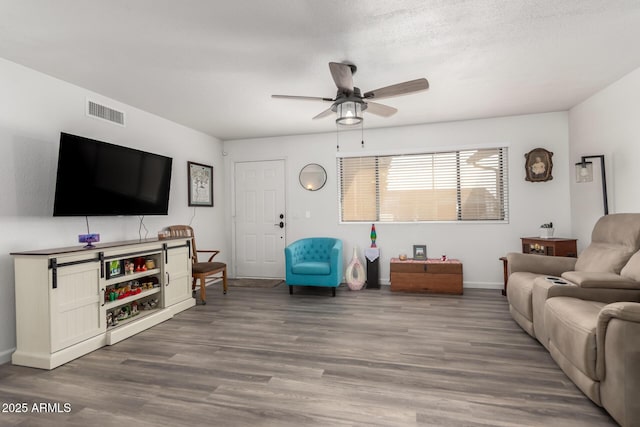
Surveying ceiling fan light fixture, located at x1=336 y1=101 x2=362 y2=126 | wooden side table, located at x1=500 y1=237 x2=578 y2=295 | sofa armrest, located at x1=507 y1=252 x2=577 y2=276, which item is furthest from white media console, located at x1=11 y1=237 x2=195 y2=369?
wooden side table, located at x1=500 y1=237 x2=578 y2=295

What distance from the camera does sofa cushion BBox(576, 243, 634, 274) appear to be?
8.36 ft

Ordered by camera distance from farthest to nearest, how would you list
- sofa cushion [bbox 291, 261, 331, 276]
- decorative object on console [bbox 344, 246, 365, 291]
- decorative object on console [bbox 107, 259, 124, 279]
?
1. decorative object on console [bbox 344, 246, 365, 291]
2. sofa cushion [bbox 291, 261, 331, 276]
3. decorative object on console [bbox 107, 259, 124, 279]

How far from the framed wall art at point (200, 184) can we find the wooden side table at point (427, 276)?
10.4 ft

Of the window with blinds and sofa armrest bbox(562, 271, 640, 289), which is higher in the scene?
the window with blinds

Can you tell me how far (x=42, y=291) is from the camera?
2.52 metres

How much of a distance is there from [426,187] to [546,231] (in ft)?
5.52

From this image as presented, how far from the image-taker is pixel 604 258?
2691mm

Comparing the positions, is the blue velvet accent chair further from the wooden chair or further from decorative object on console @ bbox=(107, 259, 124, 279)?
decorative object on console @ bbox=(107, 259, 124, 279)

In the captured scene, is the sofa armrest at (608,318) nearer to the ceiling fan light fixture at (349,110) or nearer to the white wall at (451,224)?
the ceiling fan light fixture at (349,110)

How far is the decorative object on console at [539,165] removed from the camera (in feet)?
14.8

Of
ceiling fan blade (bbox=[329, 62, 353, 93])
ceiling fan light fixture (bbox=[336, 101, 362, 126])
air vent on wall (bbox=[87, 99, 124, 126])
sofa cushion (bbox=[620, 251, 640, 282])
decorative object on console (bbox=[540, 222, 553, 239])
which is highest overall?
air vent on wall (bbox=[87, 99, 124, 126])

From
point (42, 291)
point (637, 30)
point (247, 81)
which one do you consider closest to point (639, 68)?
point (637, 30)

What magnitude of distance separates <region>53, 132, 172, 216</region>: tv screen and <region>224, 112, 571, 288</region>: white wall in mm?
2166

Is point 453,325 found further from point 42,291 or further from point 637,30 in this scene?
point 42,291
